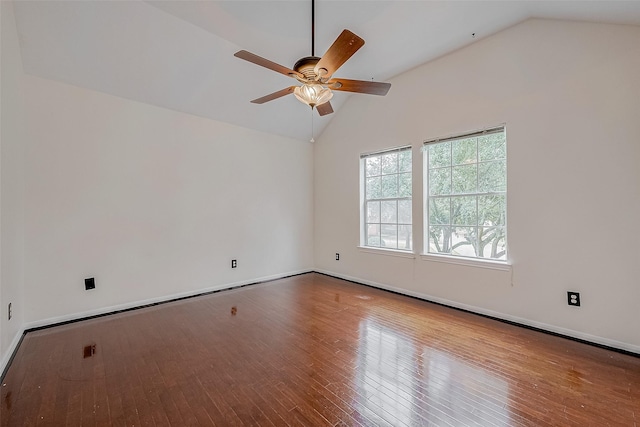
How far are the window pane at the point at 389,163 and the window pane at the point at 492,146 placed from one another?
118cm

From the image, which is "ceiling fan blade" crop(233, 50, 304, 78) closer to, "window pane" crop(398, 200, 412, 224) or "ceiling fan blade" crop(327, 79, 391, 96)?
"ceiling fan blade" crop(327, 79, 391, 96)

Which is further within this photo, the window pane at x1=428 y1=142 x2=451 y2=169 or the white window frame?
the white window frame

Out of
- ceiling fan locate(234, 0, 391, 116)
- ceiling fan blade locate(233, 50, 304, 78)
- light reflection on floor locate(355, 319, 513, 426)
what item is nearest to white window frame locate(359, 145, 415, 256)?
light reflection on floor locate(355, 319, 513, 426)

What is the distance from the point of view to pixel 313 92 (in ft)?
7.06

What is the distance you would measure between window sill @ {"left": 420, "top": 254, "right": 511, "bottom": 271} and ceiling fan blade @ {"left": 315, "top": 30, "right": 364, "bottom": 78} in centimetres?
264

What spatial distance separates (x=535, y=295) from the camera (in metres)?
2.85

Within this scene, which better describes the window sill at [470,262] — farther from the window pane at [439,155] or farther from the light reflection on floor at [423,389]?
the light reflection on floor at [423,389]

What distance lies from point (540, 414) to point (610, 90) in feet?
8.82

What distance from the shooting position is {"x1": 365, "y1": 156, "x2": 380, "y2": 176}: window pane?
14.6ft

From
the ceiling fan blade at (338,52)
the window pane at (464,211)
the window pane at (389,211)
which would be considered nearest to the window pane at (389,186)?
the window pane at (389,211)

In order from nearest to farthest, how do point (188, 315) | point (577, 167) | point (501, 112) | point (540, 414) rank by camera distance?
point (540, 414) < point (577, 167) < point (501, 112) < point (188, 315)

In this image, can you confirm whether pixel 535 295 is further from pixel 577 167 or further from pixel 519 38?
pixel 519 38

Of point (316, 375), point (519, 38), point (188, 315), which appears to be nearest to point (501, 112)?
point (519, 38)

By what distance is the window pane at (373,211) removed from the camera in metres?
4.47
